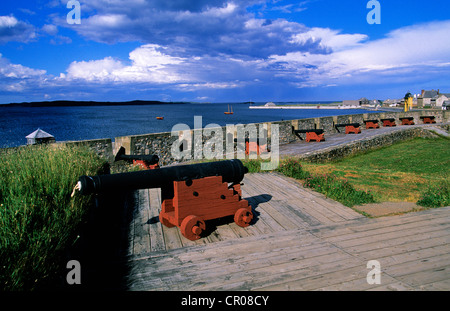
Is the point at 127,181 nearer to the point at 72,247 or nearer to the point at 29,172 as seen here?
the point at 72,247

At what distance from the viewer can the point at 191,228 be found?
4285 mm

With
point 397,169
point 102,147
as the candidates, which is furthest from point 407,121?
point 102,147

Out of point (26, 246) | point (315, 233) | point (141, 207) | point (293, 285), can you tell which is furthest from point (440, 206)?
point (26, 246)

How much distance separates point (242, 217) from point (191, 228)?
0.88 metres

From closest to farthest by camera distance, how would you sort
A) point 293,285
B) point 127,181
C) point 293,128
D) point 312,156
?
point 293,285, point 127,181, point 312,156, point 293,128

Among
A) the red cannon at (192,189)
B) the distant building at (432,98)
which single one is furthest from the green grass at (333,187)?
the distant building at (432,98)

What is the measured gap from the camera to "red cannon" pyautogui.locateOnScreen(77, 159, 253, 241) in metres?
3.96

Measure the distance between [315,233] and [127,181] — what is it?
107 inches

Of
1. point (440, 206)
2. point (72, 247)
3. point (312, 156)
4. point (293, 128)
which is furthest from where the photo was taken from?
point (293, 128)

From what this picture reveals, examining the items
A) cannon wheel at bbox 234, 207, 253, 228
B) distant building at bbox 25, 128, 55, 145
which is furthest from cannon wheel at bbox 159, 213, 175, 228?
distant building at bbox 25, 128, 55, 145

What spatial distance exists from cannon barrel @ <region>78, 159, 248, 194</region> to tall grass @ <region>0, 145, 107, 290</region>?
359 mm

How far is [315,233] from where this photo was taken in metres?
4.49

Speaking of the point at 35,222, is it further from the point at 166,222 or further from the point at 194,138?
the point at 194,138
